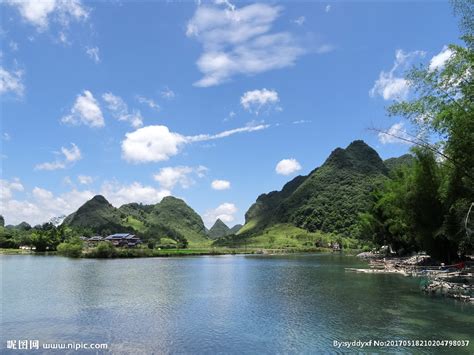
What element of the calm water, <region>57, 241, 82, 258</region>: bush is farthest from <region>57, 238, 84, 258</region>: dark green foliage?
the calm water

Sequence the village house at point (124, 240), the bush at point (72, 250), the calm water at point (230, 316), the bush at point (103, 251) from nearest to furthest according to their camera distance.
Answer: the calm water at point (230, 316) → the bush at point (103, 251) → the bush at point (72, 250) → the village house at point (124, 240)

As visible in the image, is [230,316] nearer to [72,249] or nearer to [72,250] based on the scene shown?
[72,250]

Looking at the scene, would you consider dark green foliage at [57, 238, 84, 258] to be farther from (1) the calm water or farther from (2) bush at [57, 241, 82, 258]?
(1) the calm water

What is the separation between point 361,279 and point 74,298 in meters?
33.7

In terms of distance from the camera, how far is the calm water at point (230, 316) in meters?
22.5

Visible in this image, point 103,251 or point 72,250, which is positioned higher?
point 72,250

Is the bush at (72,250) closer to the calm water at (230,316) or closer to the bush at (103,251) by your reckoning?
the bush at (103,251)

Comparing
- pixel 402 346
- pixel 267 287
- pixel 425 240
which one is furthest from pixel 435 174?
pixel 402 346

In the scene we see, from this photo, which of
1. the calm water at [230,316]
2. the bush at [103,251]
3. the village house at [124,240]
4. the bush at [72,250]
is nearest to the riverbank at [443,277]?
the calm water at [230,316]

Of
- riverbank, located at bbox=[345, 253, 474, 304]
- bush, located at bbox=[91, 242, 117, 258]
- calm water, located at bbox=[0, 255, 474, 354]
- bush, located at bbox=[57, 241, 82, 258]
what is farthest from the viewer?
bush, located at bbox=[57, 241, 82, 258]

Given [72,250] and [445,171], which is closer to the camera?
[445,171]

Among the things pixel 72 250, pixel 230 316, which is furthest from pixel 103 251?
pixel 230 316

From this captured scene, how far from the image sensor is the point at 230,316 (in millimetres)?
29594

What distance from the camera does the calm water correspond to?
22.5 meters
